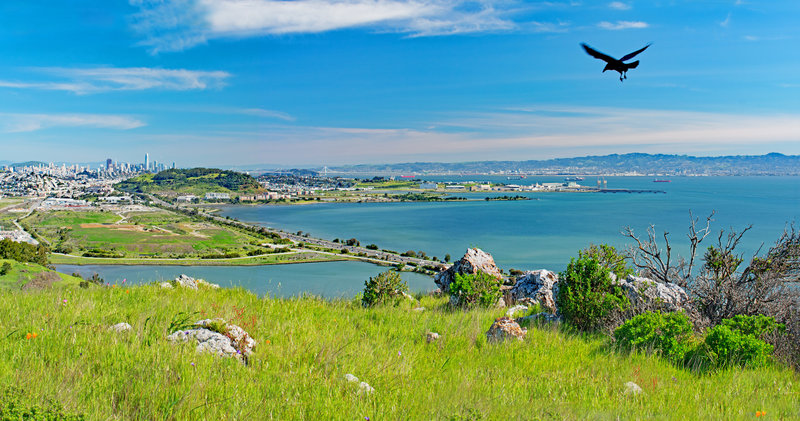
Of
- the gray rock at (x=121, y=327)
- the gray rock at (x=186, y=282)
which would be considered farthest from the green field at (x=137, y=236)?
the gray rock at (x=121, y=327)

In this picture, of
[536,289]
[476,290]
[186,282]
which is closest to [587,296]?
[476,290]

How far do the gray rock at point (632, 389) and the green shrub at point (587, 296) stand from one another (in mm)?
2783

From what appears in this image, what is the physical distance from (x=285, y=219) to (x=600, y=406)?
129716 mm

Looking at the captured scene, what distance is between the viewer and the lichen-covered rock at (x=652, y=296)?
23.5 ft

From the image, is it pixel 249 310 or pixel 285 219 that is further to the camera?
pixel 285 219

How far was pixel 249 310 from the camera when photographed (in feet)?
19.0

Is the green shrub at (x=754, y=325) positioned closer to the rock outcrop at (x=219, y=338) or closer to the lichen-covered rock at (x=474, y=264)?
the lichen-covered rock at (x=474, y=264)

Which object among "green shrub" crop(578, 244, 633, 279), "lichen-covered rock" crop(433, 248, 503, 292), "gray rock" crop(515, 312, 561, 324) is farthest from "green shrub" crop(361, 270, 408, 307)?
"green shrub" crop(578, 244, 633, 279)

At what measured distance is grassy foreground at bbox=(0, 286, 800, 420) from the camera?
2.94 meters

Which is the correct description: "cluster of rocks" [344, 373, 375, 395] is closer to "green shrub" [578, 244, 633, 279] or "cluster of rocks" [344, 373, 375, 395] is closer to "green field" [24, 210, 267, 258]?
"green shrub" [578, 244, 633, 279]

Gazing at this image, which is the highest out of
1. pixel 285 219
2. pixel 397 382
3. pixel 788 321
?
pixel 397 382

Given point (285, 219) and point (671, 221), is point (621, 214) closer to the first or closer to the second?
point (671, 221)

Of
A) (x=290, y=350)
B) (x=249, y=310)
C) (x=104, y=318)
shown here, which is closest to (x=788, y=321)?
(x=290, y=350)

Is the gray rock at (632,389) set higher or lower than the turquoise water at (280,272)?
higher
